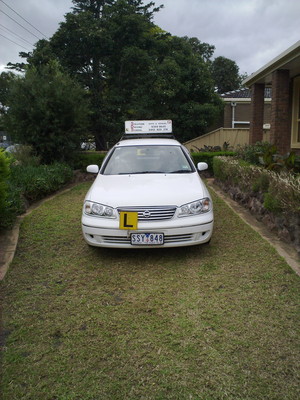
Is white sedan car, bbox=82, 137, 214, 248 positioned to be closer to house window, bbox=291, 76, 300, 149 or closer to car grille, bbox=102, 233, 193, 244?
car grille, bbox=102, 233, 193, 244

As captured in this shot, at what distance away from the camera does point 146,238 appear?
3.91 m

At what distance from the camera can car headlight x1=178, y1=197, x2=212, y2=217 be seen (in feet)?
13.2

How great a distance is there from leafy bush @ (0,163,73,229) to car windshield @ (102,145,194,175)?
166 centimetres

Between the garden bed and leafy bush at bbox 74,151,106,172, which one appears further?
leafy bush at bbox 74,151,106,172

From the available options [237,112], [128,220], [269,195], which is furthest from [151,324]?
[237,112]

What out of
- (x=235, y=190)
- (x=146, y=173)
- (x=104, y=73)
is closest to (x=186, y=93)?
(x=104, y=73)

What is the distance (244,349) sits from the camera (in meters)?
2.49

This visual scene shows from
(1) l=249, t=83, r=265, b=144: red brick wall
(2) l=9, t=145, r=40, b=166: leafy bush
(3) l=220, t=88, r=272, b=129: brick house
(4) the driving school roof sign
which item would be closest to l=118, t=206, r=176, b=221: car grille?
(2) l=9, t=145, r=40, b=166: leafy bush

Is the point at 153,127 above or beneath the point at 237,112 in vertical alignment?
beneath

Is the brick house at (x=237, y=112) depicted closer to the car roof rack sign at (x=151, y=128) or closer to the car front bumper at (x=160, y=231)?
the car roof rack sign at (x=151, y=128)

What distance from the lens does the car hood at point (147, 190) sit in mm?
4051

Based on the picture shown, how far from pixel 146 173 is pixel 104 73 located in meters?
13.5

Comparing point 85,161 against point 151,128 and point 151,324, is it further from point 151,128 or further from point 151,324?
point 151,324

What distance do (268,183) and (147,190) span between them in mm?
2475
